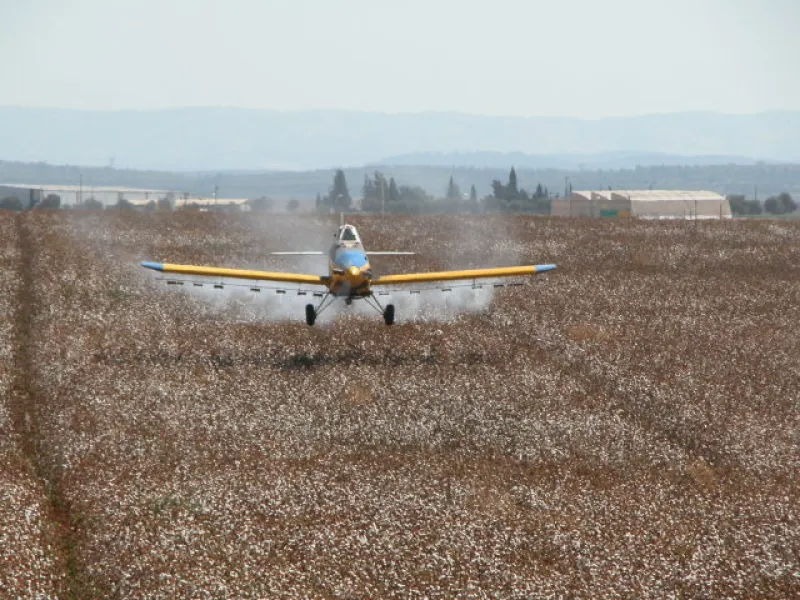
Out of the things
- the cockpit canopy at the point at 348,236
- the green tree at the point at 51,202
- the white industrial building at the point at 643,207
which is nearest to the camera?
the cockpit canopy at the point at 348,236

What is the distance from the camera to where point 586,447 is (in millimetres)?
40219

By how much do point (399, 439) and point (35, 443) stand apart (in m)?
12.9

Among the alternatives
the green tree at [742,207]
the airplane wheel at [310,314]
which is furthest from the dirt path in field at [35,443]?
the green tree at [742,207]

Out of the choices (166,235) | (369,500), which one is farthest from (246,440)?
(166,235)

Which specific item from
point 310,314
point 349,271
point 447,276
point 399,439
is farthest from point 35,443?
point 447,276

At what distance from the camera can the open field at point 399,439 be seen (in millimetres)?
30672

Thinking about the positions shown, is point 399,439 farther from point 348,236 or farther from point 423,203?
point 423,203

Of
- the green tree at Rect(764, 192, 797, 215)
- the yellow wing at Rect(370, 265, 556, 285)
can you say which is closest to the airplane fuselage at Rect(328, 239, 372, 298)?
the yellow wing at Rect(370, 265, 556, 285)

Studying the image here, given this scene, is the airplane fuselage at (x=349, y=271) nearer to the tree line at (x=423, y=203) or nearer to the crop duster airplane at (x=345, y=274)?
the crop duster airplane at (x=345, y=274)

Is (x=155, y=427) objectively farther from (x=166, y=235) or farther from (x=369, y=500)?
(x=166, y=235)

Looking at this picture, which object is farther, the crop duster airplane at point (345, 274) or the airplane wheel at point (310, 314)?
the airplane wheel at point (310, 314)

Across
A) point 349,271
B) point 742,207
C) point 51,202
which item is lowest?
point 349,271

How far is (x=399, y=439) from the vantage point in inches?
1567

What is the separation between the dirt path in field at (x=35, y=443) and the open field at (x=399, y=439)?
0.37 feet
